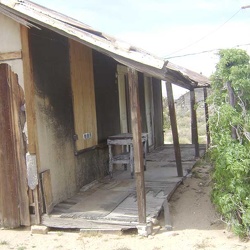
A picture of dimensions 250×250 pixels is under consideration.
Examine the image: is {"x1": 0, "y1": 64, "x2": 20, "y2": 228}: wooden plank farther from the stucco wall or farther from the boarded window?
the boarded window

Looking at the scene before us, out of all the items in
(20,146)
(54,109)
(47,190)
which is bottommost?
(47,190)

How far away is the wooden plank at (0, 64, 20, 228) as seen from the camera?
5359mm

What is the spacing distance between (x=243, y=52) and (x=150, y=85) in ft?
26.1

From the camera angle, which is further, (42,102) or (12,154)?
(42,102)

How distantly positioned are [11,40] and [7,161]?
188 centimetres

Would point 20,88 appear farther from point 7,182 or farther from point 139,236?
point 139,236

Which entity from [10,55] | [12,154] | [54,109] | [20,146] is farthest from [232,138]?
[10,55]

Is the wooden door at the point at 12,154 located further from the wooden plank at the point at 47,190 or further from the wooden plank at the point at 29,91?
the wooden plank at the point at 47,190

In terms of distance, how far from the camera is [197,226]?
17.6 ft

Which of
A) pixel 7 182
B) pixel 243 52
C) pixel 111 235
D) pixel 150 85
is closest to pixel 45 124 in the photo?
pixel 7 182

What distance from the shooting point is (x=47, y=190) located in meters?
5.53

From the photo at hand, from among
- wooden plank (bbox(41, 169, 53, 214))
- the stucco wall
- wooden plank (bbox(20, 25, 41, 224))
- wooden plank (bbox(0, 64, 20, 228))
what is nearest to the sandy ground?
wooden plank (bbox(0, 64, 20, 228))

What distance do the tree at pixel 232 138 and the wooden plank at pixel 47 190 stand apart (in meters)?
2.57

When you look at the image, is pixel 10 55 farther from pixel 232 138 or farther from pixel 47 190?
pixel 232 138
